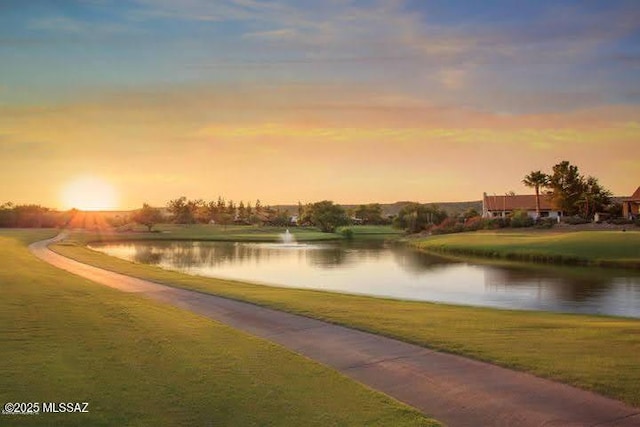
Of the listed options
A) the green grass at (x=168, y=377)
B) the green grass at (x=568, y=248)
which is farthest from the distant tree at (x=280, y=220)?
the green grass at (x=168, y=377)

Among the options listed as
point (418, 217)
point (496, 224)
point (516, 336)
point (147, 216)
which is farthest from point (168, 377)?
point (147, 216)

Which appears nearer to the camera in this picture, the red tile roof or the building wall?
the building wall

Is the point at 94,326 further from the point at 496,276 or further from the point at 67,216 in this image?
the point at 67,216

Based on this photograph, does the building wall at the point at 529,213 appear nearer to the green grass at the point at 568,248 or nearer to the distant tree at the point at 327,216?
the distant tree at the point at 327,216

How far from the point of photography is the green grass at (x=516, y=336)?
9.50 metres

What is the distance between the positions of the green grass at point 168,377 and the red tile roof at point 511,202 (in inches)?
4121

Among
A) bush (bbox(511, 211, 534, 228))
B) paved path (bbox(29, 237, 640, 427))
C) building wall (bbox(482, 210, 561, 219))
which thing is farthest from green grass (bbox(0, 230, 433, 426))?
building wall (bbox(482, 210, 561, 219))

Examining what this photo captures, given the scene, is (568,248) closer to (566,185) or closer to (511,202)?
(566,185)

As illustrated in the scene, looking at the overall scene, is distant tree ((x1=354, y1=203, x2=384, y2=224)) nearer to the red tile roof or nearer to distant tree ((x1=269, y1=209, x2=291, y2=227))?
distant tree ((x1=269, y1=209, x2=291, y2=227))

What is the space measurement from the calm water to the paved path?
12.7 meters

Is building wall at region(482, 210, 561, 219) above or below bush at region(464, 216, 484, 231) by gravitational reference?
above

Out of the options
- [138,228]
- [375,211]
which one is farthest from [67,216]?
[375,211]

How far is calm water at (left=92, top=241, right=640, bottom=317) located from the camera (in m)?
25.1

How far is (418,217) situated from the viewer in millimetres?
105625
